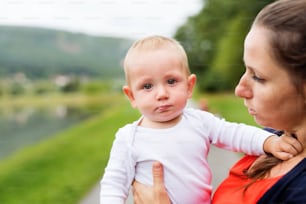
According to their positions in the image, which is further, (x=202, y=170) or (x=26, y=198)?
(x=26, y=198)

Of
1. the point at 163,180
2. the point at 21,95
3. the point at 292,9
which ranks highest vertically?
the point at 292,9

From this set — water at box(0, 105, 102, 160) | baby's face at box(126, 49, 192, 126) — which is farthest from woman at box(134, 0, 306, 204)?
water at box(0, 105, 102, 160)

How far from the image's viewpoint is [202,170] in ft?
2.74

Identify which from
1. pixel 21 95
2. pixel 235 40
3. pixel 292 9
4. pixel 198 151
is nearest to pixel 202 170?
pixel 198 151

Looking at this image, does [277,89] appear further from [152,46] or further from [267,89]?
[152,46]

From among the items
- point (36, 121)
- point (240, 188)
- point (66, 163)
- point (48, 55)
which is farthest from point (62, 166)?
point (240, 188)

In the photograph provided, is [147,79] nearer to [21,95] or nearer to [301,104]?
[301,104]

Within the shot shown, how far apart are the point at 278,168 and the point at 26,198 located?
112 inches

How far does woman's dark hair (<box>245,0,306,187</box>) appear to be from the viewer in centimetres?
69

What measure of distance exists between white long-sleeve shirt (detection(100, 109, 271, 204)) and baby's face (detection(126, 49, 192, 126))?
0.11ft

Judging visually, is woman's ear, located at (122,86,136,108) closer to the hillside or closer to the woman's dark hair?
the woman's dark hair

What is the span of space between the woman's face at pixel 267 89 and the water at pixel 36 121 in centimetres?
403

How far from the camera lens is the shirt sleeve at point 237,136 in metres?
0.83

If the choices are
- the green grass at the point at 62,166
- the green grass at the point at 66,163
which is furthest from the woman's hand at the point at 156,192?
the green grass at the point at 62,166
